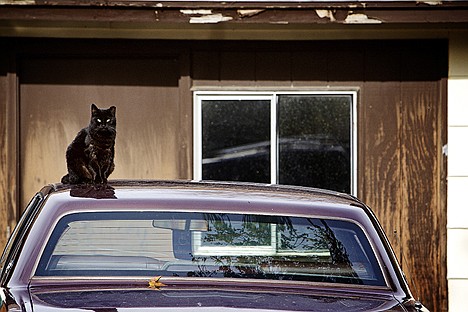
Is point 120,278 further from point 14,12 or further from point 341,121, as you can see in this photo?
point 341,121

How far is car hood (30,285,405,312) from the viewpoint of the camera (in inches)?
149

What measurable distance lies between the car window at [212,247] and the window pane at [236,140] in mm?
5088

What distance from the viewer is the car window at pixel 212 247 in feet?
14.3

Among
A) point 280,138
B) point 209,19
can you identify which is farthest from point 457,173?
point 209,19

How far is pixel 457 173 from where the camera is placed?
31.2ft

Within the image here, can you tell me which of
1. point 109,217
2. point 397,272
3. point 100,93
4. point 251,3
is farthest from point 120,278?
point 100,93

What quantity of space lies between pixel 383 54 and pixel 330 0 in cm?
107

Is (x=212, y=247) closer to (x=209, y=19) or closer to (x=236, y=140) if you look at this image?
(x=209, y=19)

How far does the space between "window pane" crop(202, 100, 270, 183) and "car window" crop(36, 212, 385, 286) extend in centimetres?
509

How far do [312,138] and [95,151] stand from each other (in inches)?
158

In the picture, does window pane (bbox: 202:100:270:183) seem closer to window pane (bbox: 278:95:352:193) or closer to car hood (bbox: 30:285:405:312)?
window pane (bbox: 278:95:352:193)

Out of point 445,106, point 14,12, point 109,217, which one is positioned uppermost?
point 14,12

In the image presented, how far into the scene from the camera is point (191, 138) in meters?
9.60

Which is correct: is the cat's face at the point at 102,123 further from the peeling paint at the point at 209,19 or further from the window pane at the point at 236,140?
the window pane at the point at 236,140
